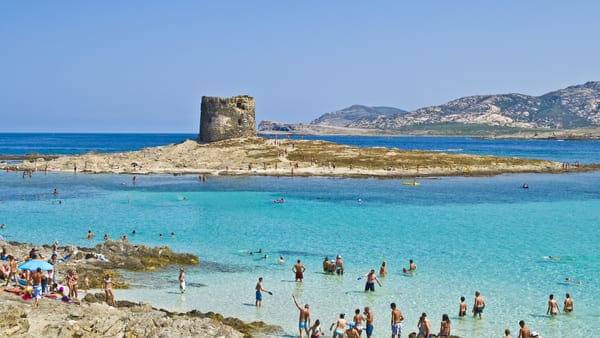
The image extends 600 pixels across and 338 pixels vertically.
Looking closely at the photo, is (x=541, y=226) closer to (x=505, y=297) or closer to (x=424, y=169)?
(x=505, y=297)

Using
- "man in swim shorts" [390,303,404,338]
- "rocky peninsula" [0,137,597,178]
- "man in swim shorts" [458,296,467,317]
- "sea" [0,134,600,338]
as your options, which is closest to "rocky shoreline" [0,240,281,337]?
"sea" [0,134,600,338]

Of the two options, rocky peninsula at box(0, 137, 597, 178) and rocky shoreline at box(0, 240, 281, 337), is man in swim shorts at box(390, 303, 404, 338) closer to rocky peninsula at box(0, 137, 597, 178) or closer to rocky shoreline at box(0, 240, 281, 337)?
rocky shoreline at box(0, 240, 281, 337)

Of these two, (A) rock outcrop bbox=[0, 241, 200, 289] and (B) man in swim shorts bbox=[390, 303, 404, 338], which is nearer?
(B) man in swim shorts bbox=[390, 303, 404, 338]

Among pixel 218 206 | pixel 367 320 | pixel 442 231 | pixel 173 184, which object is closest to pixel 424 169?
pixel 173 184

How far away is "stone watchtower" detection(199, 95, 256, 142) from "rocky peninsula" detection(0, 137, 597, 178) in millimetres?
1267

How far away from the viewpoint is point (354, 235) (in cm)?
3797

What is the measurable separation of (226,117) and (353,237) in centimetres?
5251

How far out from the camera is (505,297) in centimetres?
2472

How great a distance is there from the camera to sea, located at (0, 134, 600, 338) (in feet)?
78.4

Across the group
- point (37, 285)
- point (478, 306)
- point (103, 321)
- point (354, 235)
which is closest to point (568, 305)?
point (478, 306)

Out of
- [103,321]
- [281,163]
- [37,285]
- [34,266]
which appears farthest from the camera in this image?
[281,163]

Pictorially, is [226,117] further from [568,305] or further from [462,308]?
[568,305]

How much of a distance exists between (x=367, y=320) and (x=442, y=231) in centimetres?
2007

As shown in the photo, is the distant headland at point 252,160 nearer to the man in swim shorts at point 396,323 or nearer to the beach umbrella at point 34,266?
the beach umbrella at point 34,266
